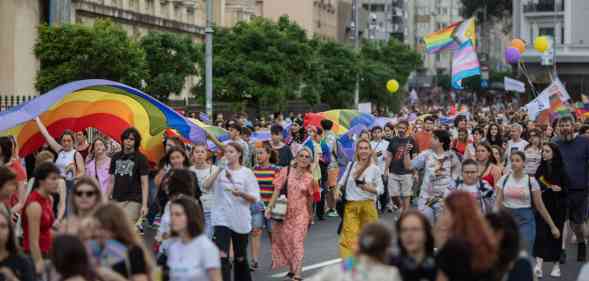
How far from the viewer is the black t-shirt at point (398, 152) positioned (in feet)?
70.8

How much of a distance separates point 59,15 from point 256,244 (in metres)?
24.7

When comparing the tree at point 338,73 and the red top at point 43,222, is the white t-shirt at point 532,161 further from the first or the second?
the tree at point 338,73

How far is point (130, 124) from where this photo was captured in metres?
18.1

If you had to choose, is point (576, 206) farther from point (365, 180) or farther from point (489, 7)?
point (489, 7)

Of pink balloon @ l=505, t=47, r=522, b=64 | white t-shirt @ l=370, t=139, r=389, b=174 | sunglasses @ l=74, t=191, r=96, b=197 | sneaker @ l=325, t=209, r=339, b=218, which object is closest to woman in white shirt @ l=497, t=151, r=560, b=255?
sunglasses @ l=74, t=191, r=96, b=197

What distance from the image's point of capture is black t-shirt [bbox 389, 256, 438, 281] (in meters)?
8.11

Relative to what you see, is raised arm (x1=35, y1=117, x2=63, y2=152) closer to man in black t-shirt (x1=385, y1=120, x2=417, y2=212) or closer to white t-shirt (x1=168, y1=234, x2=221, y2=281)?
man in black t-shirt (x1=385, y1=120, x2=417, y2=212)

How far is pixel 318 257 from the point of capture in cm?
1766

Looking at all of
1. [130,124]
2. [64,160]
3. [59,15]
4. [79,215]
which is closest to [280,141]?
[130,124]

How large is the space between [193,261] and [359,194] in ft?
20.7

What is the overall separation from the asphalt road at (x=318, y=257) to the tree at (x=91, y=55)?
12.7m

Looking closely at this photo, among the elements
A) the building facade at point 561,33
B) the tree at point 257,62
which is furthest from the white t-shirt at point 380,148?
the building facade at point 561,33

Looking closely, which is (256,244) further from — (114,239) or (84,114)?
(114,239)

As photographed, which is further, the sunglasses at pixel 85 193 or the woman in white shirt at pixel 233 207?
the woman in white shirt at pixel 233 207
